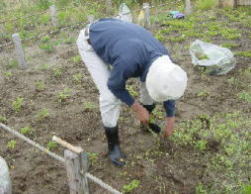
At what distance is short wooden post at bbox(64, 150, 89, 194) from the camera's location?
317 cm

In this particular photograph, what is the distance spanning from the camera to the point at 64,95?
622 centimetres

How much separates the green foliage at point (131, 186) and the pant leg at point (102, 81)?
2.11 ft

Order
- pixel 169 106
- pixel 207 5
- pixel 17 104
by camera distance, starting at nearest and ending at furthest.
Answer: pixel 169 106 < pixel 17 104 < pixel 207 5

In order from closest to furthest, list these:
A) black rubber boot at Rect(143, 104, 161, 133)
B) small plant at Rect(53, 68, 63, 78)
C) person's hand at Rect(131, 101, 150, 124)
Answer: person's hand at Rect(131, 101, 150, 124) < black rubber boot at Rect(143, 104, 161, 133) < small plant at Rect(53, 68, 63, 78)

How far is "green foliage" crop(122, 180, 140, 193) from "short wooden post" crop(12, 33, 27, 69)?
4097 millimetres

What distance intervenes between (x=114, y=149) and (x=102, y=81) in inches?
32.3

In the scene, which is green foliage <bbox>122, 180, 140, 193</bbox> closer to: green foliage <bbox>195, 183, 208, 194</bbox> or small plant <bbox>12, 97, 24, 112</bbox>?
green foliage <bbox>195, 183, 208, 194</bbox>

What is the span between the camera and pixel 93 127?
17.2 feet

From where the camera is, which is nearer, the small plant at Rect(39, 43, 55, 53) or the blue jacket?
the blue jacket

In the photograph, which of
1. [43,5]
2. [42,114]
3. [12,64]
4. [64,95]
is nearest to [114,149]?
[42,114]

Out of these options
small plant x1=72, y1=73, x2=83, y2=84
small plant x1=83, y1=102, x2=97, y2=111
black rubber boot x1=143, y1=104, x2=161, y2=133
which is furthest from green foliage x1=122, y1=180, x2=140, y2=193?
small plant x1=72, y1=73, x2=83, y2=84

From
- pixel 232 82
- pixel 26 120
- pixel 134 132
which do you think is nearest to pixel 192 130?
pixel 134 132

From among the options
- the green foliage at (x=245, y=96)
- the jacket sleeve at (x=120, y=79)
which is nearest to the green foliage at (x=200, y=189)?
the jacket sleeve at (x=120, y=79)

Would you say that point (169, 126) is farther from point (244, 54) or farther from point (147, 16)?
point (147, 16)
